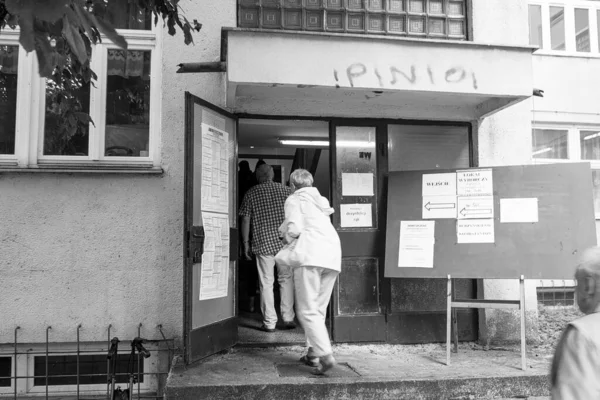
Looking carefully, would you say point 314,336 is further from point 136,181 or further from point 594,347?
point 594,347

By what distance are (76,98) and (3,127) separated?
2.47ft

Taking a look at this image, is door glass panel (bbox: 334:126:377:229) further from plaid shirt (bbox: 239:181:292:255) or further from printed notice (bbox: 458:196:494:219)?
printed notice (bbox: 458:196:494:219)

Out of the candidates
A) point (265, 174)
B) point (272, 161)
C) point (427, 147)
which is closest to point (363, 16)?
point (427, 147)

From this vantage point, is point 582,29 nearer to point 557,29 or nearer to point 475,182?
point 557,29

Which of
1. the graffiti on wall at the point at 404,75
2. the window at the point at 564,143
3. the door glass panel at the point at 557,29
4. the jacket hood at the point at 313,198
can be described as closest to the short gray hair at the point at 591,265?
the jacket hood at the point at 313,198

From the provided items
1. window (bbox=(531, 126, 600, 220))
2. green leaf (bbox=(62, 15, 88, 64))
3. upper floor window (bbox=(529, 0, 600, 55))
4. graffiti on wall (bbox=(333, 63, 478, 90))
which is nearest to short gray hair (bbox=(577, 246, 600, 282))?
green leaf (bbox=(62, 15, 88, 64))

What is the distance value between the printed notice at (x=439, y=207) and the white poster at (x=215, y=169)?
2060 mm

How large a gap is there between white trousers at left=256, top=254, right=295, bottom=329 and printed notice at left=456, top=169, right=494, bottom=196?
217 cm

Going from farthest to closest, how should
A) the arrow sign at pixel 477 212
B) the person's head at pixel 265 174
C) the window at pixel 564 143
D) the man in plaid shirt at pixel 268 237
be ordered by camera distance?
the window at pixel 564 143 → the person's head at pixel 265 174 → the man in plaid shirt at pixel 268 237 → the arrow sign at pixel 477 212

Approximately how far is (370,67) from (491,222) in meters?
1.97

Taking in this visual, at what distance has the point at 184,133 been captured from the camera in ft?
17.0

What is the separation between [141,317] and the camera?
5.42 metres

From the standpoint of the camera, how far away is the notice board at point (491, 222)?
5.20 meters

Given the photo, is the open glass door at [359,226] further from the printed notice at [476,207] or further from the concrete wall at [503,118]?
the concrete wall at [503,118]
